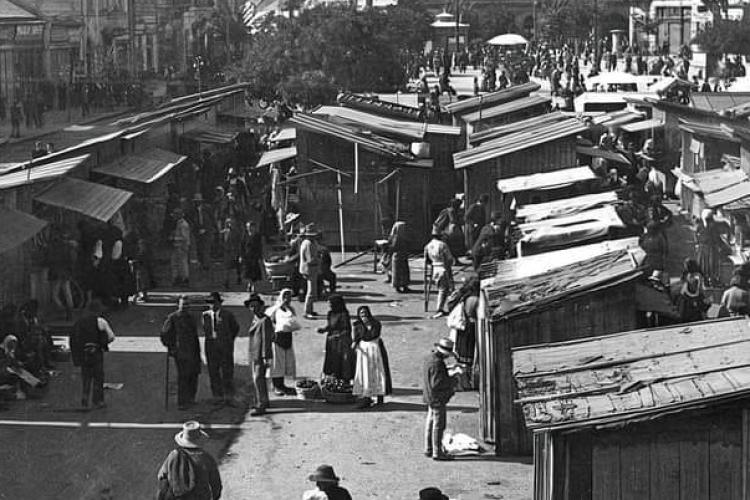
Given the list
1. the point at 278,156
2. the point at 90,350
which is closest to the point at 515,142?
the point at 278,156

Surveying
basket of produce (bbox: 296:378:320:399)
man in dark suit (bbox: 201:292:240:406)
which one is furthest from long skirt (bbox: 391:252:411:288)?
man in dark suit (bbox: 201:292:240:406)

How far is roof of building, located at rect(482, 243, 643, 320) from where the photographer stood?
13.2 metres

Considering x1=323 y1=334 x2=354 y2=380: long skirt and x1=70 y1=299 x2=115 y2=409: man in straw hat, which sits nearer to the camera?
x1=70 y1=299 x2=115 y2=409: man in straw hat

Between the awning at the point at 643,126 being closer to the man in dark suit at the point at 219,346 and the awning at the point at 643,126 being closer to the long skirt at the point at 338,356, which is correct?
the long skirt at the point at 338,356

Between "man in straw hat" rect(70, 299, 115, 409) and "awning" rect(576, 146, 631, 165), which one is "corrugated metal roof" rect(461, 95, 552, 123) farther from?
"man in straw hat" rect(70, 299, 115, 409)

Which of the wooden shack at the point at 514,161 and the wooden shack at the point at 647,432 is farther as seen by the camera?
the wooden shack at the point at 514,161

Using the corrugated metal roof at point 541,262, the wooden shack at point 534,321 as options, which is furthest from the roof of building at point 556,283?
the corrugated metal roof at point 541,262

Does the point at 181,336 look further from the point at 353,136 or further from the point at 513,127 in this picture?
the point at 513,127

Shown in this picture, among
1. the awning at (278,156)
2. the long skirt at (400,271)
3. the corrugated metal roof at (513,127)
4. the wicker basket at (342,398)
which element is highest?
the corrugated metal roof at (513,127)

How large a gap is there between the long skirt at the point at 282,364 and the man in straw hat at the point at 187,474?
4.74 m

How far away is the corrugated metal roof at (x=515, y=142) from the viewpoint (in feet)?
80.4

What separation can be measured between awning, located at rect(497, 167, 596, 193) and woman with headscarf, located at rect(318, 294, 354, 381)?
25.1 feet

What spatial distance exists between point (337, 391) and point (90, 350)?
8.26ft

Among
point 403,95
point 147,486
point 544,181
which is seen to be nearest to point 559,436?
point 147,486
